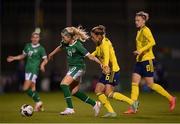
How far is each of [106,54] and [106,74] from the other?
475 millimetres

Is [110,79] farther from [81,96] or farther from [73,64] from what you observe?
[73,64]

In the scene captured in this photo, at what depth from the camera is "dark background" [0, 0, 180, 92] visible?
1185 inches

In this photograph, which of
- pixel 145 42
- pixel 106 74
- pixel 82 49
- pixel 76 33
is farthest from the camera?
pixel 145 42

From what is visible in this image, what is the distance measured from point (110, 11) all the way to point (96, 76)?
13.8 ft

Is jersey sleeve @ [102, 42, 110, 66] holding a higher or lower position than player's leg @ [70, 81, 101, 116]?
higher

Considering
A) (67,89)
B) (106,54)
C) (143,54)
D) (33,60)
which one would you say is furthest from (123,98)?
(33,60)

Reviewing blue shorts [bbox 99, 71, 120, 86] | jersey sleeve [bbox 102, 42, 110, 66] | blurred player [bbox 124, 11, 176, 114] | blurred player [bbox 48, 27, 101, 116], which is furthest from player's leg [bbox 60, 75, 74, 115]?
blurred player [bbox 124, 11, 176, 114]

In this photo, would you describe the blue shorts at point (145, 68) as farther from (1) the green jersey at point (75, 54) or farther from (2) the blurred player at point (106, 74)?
(1) the green jersey at point (75, 54)

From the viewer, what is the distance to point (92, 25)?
31.5 metres

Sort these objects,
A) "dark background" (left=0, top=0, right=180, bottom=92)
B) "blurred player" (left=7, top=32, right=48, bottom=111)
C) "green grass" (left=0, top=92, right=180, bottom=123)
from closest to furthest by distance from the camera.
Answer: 1. "green grass" (left=0, top=92, right=180, bottom=123)
2. "blurred player" (left=7, top=32, right=48, bottom=111)
3. "dark background" (left=0, top=0, right=180, bottom=92)

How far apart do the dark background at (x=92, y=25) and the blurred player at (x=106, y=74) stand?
14561 mm

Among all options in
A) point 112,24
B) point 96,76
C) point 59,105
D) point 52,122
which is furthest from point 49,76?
point 52,122

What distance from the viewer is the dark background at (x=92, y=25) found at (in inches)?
1185

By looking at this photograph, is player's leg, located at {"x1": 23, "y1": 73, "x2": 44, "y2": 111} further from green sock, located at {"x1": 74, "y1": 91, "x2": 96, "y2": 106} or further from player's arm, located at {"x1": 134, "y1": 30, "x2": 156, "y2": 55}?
player's arm, located at {"x1": 134, "y1": 30, "x2": 156, "y2": 55}
